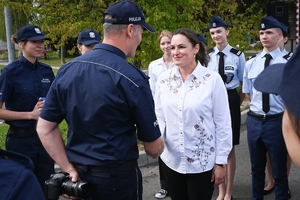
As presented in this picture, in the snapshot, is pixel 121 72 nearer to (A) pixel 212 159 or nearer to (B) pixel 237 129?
(A) pixel 212 159

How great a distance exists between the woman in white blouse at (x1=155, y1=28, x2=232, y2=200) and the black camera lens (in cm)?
97

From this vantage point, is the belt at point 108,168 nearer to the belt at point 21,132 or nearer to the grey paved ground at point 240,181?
the belt at point 21,132

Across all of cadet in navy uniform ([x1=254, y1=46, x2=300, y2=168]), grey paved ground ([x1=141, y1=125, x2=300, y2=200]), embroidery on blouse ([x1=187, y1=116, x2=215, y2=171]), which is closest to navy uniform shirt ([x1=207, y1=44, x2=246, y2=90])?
grey paved ground ([x1=141, y1=125, x2=300, y2=200])

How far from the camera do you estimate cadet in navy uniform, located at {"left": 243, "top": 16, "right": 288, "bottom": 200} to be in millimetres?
3691

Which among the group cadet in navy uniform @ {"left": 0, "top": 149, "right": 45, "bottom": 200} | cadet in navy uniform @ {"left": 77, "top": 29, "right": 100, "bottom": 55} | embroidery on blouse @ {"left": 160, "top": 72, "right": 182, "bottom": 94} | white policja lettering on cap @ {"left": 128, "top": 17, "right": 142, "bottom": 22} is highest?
white policja lettering on cap @ {"left": 128, "top": 17, "right": 142, "bottom": 22}

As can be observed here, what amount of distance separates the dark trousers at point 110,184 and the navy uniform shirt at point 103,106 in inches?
3.0

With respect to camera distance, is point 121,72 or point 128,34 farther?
point 128,34

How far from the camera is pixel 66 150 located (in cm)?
233

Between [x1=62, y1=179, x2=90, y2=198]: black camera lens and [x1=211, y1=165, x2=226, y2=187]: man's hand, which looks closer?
[x1=62, y1=179, x2=90, y2=198]: black camera lens

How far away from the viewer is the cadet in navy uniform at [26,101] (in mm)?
3340

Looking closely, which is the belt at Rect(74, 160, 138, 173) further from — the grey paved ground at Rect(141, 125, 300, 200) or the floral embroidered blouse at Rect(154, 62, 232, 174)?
the grey paved ground at Rect(141, 125, 300, 200)

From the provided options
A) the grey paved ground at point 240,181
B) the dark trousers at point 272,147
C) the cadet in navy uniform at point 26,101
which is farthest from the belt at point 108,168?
the grey paved ground at point 240,181

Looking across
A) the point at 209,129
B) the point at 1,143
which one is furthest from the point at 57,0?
the point at 209,129

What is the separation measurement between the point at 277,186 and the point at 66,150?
240cm
